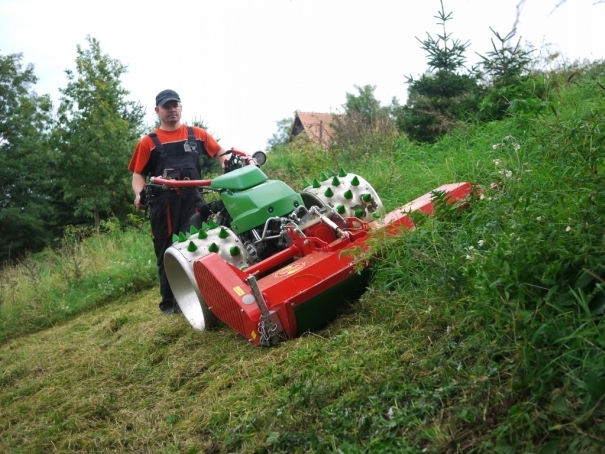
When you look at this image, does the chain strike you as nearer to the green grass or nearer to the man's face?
the green grass

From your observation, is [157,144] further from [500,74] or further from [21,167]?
[21,167]

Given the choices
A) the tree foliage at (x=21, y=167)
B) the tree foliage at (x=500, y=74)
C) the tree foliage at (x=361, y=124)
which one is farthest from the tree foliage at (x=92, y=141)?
the tree foliage at (x=500, y=74)

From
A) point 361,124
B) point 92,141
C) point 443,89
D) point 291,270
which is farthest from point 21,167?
point 291,270

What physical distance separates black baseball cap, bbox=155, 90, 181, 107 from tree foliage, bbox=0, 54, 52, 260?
24159mm

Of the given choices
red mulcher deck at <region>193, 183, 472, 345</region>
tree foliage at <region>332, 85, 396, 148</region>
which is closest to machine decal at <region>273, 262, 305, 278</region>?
red mulcher deck at <region>193, 183, 472, 345</region>

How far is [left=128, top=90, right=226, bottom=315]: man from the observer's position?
5.82 meters

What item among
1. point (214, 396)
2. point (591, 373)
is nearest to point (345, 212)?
point (214, 396)

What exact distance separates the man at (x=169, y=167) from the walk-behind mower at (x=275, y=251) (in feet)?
1.24

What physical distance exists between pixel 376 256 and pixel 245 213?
44.8 inches

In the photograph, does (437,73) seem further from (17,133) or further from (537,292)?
(17,133)

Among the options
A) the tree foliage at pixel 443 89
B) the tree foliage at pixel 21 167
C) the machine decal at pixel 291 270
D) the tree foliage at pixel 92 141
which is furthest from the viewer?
the tree foliage at pixel 21 167

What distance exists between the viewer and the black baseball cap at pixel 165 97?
233 inches

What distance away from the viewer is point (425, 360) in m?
2.92

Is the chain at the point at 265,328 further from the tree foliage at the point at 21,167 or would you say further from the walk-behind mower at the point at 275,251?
the tree foliage at the point at 21,167
